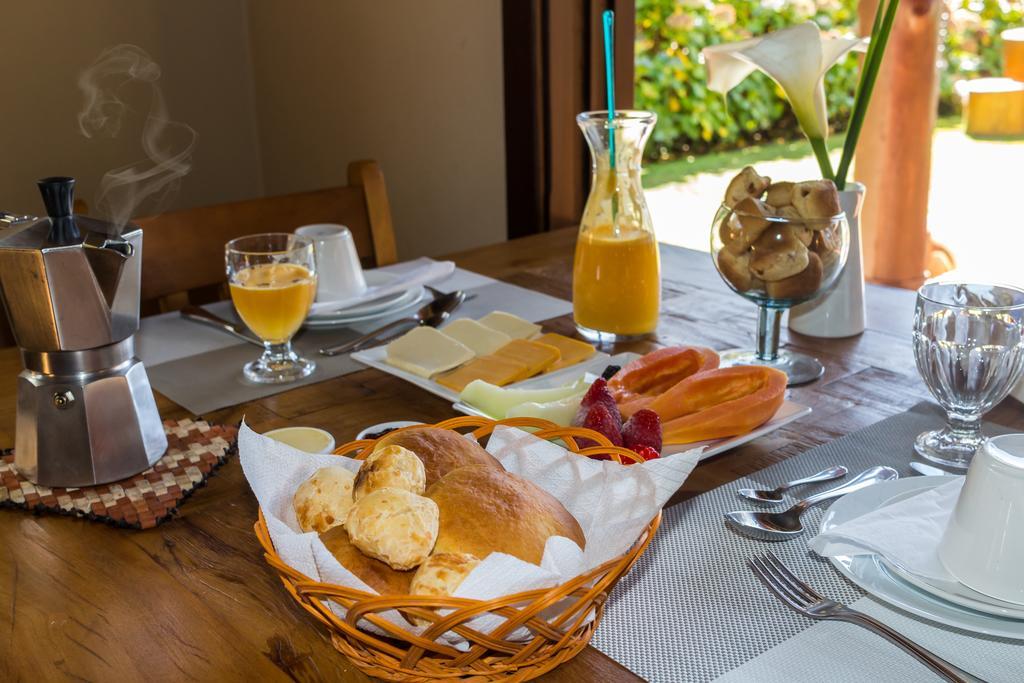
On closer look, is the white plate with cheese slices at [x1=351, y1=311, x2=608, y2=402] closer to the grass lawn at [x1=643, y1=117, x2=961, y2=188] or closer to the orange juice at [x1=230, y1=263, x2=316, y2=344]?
the orange juice at [x1=230, y1=263, x2=316, y2=344]

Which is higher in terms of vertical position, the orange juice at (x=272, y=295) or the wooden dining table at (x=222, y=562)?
the orange juice at (x=272, y=295)

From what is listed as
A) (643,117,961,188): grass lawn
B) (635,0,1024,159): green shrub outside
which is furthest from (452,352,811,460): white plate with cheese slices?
(643,117,961,188): grass lawn

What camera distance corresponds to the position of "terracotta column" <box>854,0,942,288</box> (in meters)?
2.76

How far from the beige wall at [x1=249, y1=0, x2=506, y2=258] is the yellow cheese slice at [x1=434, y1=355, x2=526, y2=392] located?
118 cm

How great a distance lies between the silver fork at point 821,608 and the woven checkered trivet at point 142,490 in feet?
1.58

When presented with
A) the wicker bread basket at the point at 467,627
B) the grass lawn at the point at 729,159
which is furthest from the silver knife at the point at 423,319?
the grass lawn at the point at 729,159

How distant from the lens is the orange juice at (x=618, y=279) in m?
1.22

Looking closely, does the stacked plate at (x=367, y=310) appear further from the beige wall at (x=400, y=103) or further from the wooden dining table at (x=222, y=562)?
the beige wall at (x=400, y=103)

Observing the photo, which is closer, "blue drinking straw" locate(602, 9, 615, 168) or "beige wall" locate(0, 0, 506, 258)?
"blue drinking straw" locate(602, 9, 615, 168)

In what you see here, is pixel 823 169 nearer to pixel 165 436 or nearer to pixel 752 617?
pixel 752 617

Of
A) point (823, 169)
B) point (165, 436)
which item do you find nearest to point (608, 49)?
point (823, 169)

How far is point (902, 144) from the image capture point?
2.81 meters

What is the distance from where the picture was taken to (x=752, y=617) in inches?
26.3

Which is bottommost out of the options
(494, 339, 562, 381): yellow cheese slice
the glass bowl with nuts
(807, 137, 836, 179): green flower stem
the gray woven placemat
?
the gray woven placemat
